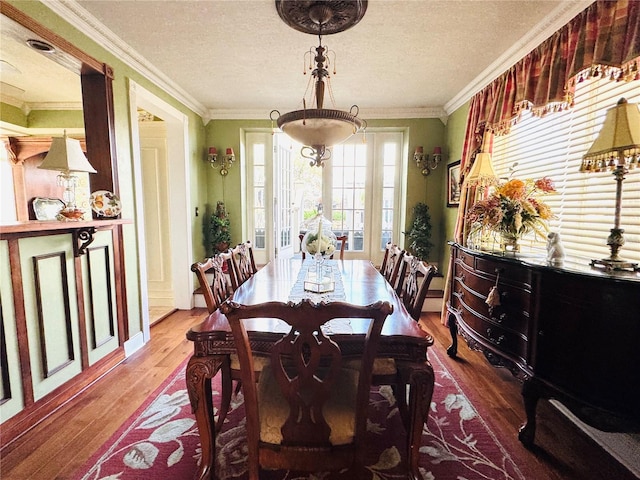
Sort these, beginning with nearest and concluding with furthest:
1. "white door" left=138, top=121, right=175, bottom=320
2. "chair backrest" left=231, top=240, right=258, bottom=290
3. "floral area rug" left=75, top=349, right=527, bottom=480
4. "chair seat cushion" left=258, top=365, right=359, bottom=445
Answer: "chair seat cushion" left=258, top=365, right=359, bottom=445, "floral area rug" left=75, top=349, right=527, bottom=480, "chair backrest" left=231, top=240, right=258, bottom=290, "white door" left=138, top=121, right=175, bottom=320

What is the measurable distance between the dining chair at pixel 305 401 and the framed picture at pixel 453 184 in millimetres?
2996

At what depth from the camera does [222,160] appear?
4.14m

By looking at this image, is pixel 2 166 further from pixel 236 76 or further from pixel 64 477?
pixel 64 477

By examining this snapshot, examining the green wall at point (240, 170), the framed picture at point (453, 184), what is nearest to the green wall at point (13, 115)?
the green wall at point (240, 170)

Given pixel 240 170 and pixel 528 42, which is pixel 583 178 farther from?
pixel 240 170

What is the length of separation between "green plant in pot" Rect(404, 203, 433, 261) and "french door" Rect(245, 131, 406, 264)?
339 mm

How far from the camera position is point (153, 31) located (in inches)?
87.4

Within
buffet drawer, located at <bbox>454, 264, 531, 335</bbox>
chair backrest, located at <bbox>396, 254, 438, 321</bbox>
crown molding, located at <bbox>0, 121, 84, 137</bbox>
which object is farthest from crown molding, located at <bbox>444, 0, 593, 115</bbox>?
crown molding, located at <bbox>0, 121, 84, 137</bbox>

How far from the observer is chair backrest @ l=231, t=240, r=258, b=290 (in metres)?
2.14

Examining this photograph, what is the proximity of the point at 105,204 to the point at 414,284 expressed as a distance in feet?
7.70

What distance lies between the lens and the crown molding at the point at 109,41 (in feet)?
6.33

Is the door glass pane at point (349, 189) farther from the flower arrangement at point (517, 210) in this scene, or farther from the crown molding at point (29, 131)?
the crown molding at point (29, 131)

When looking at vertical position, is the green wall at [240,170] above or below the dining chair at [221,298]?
above

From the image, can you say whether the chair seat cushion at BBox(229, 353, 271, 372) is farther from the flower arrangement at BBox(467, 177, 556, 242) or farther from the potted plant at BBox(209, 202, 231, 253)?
the potted plant at BBox(209, 202, 231, 253)
